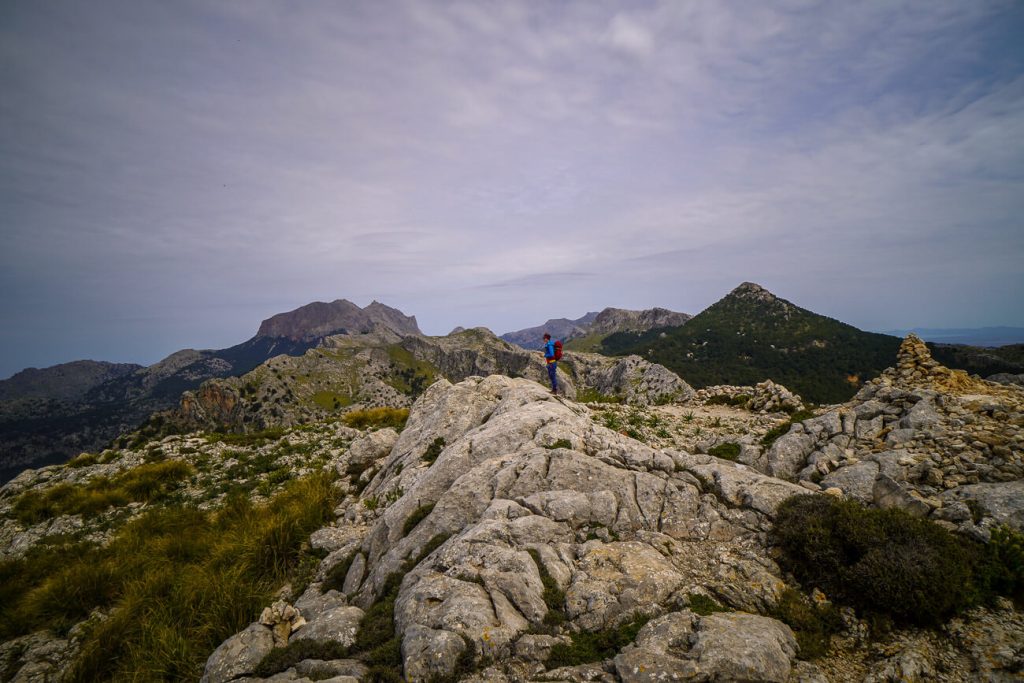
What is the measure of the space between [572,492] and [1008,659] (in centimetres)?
813

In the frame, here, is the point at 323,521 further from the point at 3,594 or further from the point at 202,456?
the point at 202,456

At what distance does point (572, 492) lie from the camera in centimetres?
1134

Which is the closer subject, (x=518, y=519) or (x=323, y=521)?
(x=518, y=519)

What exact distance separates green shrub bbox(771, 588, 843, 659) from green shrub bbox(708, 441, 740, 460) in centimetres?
982

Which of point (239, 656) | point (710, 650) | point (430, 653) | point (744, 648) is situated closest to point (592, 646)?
point (710, 650)

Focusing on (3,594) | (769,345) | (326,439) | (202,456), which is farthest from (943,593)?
(769,345)

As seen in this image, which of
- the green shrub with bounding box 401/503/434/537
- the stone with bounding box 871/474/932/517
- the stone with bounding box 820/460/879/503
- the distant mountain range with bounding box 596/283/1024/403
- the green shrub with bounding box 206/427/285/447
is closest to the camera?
the stone with bounding box 871/474/932/517

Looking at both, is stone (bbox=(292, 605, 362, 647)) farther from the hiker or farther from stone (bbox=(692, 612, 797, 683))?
the hiker

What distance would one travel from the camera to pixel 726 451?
58.3ft

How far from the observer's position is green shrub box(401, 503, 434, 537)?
40.7 ft

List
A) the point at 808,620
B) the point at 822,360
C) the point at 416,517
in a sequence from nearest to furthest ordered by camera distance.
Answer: the point at 808,620 → the point at 416,517 → the point at 822,360

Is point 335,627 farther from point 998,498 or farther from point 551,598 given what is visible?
point 998,498

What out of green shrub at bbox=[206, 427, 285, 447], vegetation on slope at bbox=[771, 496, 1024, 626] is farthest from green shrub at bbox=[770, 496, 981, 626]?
green shrub at bbox=[206, 427, 285, 447]

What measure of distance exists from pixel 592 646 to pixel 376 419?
2772 cm
